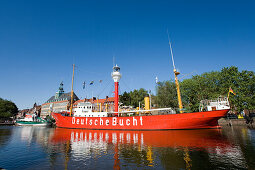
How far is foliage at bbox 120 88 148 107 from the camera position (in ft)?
189

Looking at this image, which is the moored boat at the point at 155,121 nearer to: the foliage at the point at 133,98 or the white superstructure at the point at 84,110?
the white superstructure at the point at 84,110

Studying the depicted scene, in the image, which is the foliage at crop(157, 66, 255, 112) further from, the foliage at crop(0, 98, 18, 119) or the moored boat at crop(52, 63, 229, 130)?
the foliage at crop(0, 98, 18, 119)

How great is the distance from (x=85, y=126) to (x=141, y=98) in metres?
34.6

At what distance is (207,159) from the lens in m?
7.24

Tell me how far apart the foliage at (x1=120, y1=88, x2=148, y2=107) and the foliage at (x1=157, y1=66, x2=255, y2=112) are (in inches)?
632

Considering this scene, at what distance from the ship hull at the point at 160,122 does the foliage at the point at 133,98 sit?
30.3 metres

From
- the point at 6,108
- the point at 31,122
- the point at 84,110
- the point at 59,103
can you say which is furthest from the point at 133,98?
the point at 6,108

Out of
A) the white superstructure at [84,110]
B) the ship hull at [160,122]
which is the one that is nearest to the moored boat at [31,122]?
the white superstructure at [84,110]

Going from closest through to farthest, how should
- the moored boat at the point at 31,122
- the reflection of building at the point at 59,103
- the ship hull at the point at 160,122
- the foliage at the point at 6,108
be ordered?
1. the ship hull at the point at 160,122
2. the moored boat at the point at 31,122
3. the foliage at the point at 6,108
4. the reflection of building at the point at 59,103

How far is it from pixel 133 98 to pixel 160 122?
36898 millimetres

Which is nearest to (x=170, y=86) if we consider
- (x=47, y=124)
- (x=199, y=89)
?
(x=199, y=89)

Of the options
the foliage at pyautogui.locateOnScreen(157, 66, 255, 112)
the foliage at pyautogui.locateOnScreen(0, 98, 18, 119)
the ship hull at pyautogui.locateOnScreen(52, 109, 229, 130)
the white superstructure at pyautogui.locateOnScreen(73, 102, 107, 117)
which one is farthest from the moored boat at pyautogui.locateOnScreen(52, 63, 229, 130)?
the foliage at pyautogui.locateOnScreen(0, 98, 18, 119)

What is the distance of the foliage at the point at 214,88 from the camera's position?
3056 centimetres

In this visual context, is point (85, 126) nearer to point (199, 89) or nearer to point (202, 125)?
point (202, 125)
